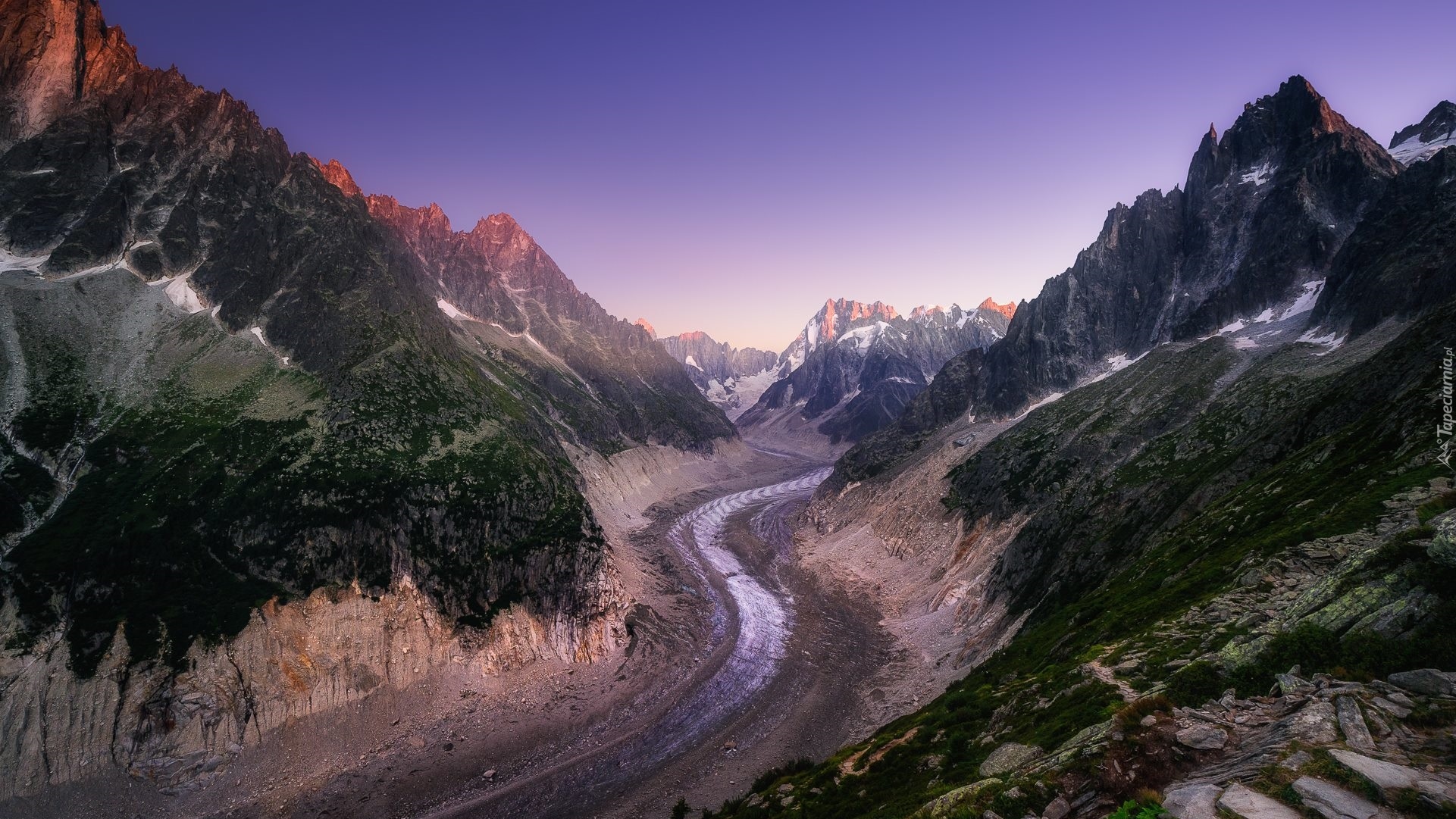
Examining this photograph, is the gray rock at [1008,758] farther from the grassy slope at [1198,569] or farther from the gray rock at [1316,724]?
the gray rock at [1316,724]

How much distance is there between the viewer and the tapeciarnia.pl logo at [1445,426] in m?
28.0

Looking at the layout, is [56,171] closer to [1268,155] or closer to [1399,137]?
[1268,155]

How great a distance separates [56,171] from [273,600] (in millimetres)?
104686

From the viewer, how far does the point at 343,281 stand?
407 ft

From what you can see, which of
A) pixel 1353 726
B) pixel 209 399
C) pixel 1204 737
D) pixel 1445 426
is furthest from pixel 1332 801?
pixel 209 399

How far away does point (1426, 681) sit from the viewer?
12.9 meters

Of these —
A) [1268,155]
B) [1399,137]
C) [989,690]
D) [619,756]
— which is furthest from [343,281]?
[1399,137]

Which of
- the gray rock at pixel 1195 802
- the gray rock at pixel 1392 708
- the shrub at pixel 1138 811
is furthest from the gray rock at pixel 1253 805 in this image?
the gray rock at pixel 1392 708

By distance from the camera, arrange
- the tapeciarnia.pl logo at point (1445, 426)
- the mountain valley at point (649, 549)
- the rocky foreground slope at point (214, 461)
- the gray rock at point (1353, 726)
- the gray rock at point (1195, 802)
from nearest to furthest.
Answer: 1. the gray rock at point (1195, 802)
2. the gray rock at point (1353, 726)
3. the mountain valley at point (649, 549)
4. the tapeciarnia.pl logo at point (1445, 426)
5. the rocky foreground slope at point (214, 461)

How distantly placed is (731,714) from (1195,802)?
210 ft

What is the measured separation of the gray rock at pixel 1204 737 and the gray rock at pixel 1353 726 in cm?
229

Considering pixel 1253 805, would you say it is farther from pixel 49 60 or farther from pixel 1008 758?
pixel 49 60

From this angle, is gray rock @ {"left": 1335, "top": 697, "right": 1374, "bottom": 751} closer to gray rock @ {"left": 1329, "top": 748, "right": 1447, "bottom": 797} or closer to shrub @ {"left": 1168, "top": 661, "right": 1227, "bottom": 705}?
gray rock @ {"left": 1329, "top": 748, "right": 1447, "bottom": 797}

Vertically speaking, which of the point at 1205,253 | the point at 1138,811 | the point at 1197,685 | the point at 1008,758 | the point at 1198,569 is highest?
the point at 1205,253
